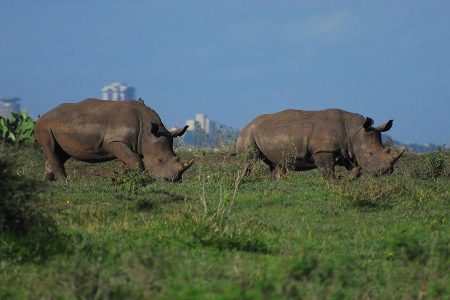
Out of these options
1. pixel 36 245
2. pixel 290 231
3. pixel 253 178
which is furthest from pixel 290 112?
pixel 36 245

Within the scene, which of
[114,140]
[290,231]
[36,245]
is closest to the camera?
[36,245]

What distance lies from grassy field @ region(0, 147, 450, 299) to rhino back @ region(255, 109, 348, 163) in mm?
4645

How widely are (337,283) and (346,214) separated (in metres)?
5.69

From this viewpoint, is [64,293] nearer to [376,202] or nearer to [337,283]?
[337,283]

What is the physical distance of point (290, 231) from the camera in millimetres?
10812

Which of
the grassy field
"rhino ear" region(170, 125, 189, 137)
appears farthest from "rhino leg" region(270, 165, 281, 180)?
the grassy field

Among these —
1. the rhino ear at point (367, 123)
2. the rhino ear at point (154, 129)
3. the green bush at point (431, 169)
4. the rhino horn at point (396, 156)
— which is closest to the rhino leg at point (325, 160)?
the rhino ear at point (367, 123)

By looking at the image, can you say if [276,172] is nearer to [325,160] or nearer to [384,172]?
[325,160]

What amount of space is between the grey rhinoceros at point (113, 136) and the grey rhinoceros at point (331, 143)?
2.19 m

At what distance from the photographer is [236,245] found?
9.32 metres

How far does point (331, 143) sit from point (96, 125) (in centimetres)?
532

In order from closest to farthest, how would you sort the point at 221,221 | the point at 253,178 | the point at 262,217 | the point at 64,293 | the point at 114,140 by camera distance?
the point at 64,293, the point at 221,221, the point at 262,217, the point at 253,178, the point at 114,140

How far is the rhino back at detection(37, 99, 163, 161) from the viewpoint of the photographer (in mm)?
19500

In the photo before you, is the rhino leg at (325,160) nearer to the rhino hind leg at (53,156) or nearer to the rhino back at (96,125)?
the rhino back at (96,125)
